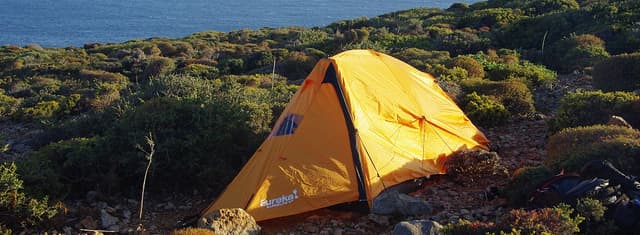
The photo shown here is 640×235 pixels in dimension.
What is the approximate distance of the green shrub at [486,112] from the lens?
401 inches

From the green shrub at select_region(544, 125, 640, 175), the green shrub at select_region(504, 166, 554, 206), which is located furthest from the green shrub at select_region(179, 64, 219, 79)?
the green shrub at select_region(504, 166, 554, 206)

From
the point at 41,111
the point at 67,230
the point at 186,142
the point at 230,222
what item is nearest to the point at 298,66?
the point at 41,111

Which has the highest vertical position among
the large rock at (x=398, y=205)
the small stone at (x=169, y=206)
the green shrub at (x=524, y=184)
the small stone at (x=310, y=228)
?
the green shrub at (x=524, y=184)

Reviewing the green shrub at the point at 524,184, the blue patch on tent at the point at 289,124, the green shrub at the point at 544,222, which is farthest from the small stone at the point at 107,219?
the green shrub at the point at 524,184

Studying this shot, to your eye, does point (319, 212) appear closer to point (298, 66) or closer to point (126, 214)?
point (126, 214)

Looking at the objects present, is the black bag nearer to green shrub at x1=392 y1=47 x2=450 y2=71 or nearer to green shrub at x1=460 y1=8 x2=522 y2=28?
green shrub at x1=392 y1=47 x2=450 y2=71

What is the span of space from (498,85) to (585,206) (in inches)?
245

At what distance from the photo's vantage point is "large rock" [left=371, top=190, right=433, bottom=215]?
669cm

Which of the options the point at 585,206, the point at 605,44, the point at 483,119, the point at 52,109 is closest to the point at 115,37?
the point at 52,109

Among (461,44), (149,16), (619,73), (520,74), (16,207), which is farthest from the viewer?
(149,16)

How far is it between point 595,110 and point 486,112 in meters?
1.72

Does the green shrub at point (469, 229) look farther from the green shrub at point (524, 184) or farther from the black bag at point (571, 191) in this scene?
the green shrub at point (524, 184)

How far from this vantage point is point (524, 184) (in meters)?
6.61

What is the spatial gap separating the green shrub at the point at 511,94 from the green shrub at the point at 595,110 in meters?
1.24
